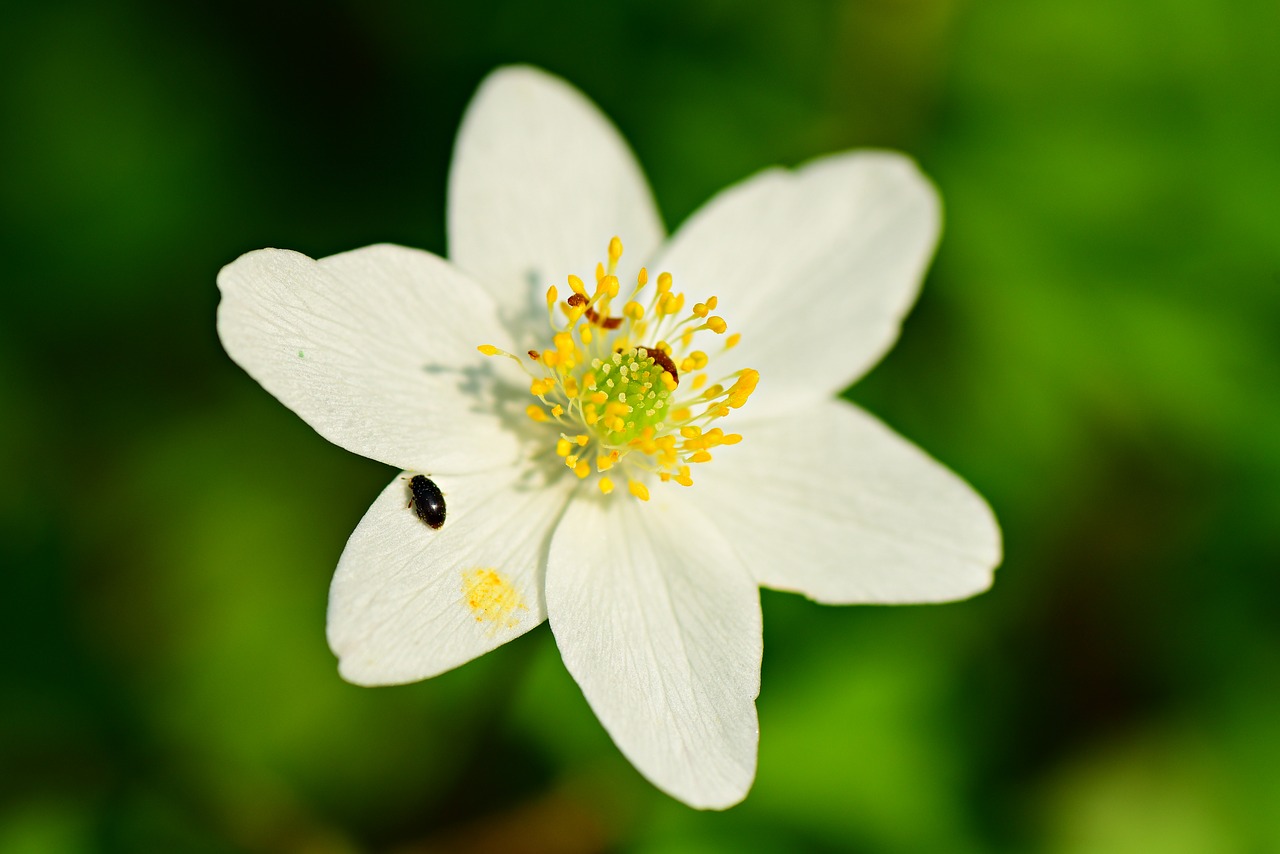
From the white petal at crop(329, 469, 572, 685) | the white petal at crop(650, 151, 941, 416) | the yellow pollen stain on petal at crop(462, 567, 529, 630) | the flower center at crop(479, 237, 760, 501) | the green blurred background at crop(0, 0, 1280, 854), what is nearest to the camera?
the white petal at crop(329, 469, 572, 685)

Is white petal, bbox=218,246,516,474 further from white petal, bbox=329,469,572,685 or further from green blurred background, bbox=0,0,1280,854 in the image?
green blurred background, bbox=0,0,1280,854

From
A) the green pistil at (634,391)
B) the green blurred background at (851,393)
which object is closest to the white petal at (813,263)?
the green pistil at (634,391)

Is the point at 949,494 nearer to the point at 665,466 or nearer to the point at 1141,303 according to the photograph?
the point at 665,466

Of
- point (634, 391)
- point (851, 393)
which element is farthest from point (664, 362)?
point (851, 393)

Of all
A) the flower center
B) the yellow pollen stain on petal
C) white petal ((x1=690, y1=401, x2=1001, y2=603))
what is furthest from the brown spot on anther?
the yellow pollen stain on petal

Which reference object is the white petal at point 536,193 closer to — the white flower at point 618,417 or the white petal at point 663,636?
the white flower at point 618,417

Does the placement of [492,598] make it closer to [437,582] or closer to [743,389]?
[437,582]

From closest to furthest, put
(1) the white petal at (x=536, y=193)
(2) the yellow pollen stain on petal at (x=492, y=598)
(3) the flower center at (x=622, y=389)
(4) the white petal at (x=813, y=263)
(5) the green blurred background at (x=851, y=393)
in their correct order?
(2) the yellow pollen stain on petal at (x=492, y=598)
(3) the flower center at (x=622, y=389)
(1) the white petal at (x=536, y=193)
(4) the white petal at (x=813, y=263)
(5) the green blurred background at (x=851, y=393)
